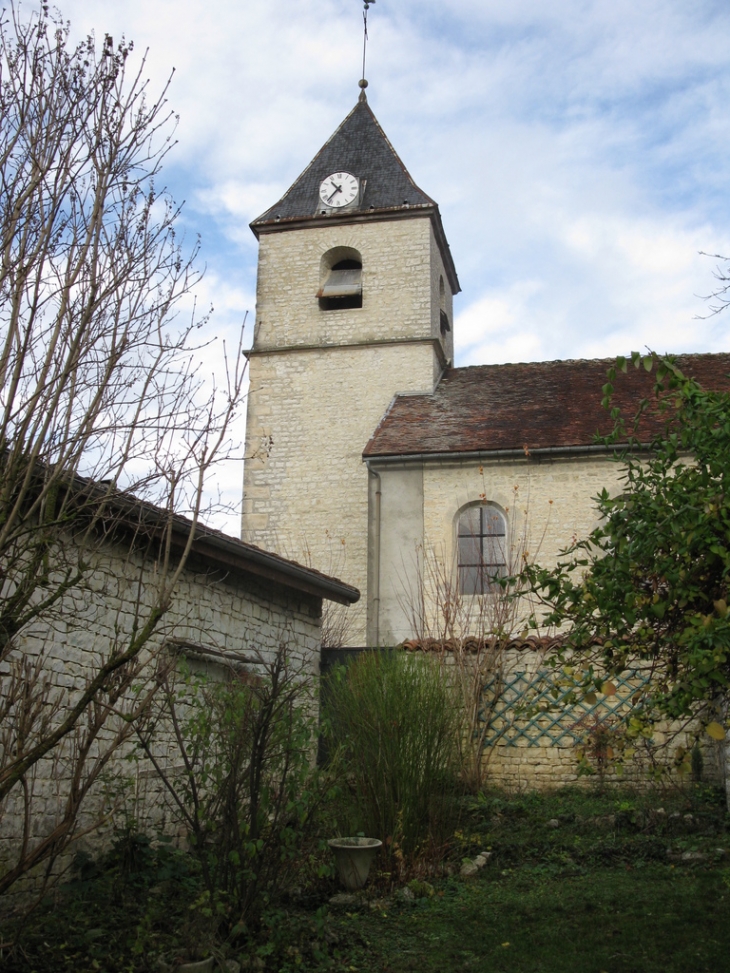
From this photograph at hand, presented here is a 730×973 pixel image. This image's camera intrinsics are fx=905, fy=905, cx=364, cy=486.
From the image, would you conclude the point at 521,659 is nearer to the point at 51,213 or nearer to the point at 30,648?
the point at 30,648

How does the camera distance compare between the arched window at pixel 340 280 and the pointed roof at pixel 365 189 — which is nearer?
the arched window at pixel 340 280

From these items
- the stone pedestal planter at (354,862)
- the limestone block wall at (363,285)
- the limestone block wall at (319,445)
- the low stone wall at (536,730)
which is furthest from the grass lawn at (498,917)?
the limestone block wall at (363,285)

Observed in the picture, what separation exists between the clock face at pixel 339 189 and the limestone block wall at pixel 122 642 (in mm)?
10777

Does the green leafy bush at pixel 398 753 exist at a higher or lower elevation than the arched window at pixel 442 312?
lower

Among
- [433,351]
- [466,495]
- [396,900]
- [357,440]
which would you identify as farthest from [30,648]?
[433,351]

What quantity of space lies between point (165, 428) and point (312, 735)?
2.23 metres

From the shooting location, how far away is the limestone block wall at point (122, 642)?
594 centimetres

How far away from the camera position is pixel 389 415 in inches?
608

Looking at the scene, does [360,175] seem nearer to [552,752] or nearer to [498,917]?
[552,752]

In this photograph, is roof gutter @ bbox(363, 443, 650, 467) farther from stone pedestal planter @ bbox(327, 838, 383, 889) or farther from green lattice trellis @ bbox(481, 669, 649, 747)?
stone pedestal planter @ bbox(327, 838, 383, 889)

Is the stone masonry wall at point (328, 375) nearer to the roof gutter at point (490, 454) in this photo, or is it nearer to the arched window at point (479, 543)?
the roof gutter at point (490, 454)

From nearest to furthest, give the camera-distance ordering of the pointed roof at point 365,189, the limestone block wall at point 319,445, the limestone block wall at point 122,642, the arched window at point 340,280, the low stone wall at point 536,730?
1. the limestone block wall at point 122,642
2. the low stone wall at point 536,730
3. the limestone block wall at point 319,445
4. the arched window at point 340,280
5. the pointed roof at point 365,189

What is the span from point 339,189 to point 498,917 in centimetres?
1511

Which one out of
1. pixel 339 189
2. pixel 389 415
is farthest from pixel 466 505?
pixel 339 189
